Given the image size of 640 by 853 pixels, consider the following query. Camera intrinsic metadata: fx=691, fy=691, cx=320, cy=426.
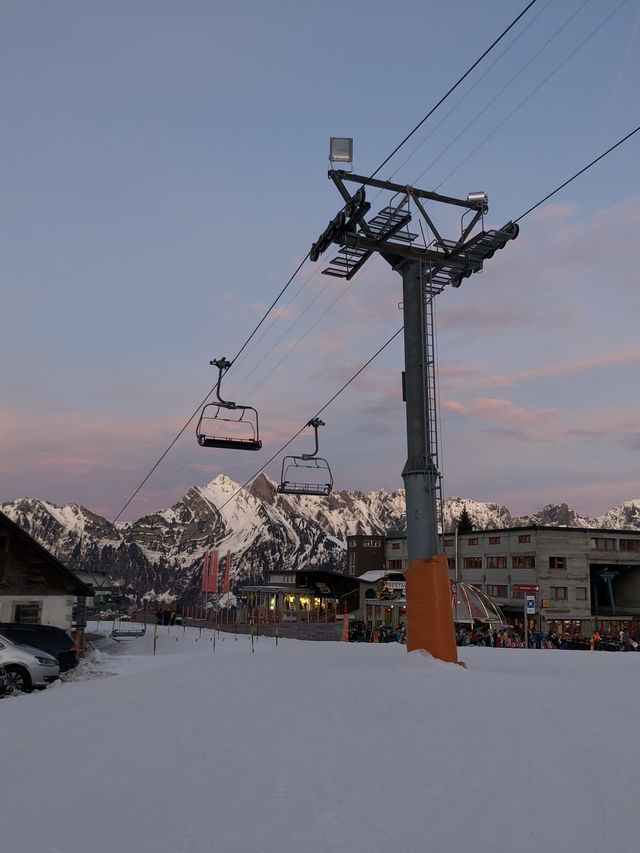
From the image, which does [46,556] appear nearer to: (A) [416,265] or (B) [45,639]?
(B) [45,639]

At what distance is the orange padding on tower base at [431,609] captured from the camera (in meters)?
16.8

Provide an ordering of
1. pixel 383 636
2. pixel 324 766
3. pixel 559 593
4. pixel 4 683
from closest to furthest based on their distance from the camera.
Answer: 1. pixel 324 766
2. pixel 4 683
3. pixel 383 636
4. pixel 559 593

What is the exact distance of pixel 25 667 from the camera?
1623 centimetres

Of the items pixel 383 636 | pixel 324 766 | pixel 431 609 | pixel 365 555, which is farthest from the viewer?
pixel 365 555

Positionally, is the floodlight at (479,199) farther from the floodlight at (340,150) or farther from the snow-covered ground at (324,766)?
the snow-covered ground at (324,766)

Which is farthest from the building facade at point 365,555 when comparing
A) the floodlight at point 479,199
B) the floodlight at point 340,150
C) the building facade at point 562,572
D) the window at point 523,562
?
the floodlight at point 340,150

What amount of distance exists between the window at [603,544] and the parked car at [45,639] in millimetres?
64394

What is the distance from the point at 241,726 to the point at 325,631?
3673 cm

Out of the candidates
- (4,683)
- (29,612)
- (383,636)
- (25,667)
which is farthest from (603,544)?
(4,683)

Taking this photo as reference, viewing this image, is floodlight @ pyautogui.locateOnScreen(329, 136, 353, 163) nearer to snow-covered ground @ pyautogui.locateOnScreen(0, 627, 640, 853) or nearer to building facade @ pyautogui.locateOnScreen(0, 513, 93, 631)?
snow-covered ground @ pyautogui.locateOnScreen(0, 627, 640, 853)

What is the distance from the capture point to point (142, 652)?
36344 mm

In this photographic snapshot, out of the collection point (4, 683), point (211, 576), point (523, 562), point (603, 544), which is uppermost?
point (603, 544)

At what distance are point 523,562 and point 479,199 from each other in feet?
193

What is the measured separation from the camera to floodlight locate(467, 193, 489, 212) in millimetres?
20266
